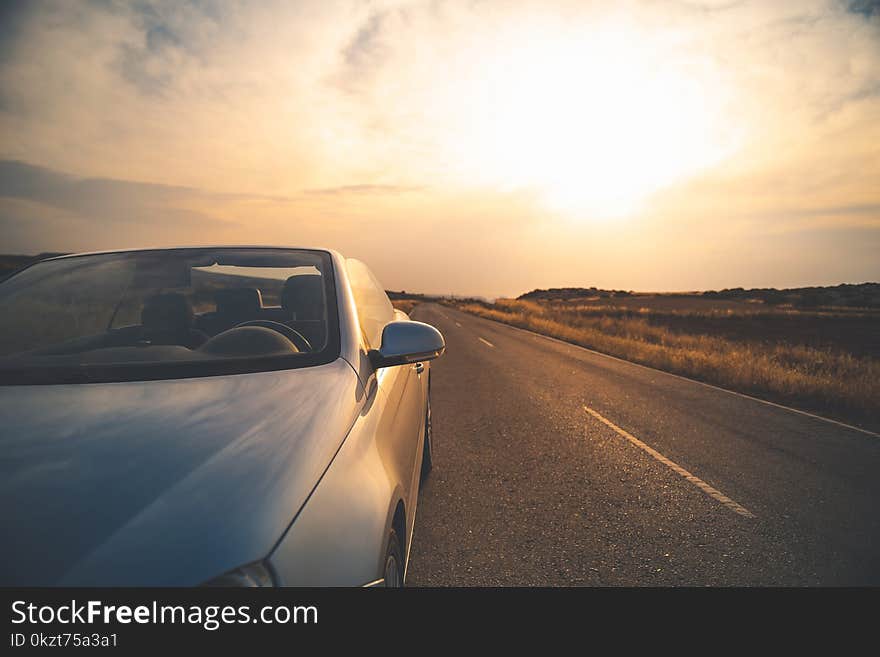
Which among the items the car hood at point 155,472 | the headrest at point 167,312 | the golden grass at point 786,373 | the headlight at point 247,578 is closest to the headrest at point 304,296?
the headrest at point 167,312

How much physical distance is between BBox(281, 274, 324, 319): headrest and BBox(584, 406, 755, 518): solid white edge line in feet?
11.1

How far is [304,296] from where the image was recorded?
8.64 ft

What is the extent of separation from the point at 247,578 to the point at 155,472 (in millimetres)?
379

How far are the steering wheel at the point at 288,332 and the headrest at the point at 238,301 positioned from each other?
14 cm

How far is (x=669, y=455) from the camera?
485cm

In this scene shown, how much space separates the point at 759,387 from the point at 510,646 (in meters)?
9.49

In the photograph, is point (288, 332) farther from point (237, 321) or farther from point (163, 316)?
point (163, 316)

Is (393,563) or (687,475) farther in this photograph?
(687,475)

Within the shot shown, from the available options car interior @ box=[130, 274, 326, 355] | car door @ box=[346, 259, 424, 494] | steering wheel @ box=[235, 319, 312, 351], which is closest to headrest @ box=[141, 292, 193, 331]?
car interior @ box=[130, 274, 326, 355]

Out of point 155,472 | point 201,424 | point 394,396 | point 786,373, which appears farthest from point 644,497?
point 786,373

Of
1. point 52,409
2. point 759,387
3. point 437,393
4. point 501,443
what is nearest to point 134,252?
point 52,409

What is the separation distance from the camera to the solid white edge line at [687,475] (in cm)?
361

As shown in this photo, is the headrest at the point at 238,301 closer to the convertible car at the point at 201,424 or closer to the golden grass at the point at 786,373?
the convertible car at the point at 201,424

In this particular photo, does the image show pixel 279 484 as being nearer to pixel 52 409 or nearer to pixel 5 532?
pixel 5 532
